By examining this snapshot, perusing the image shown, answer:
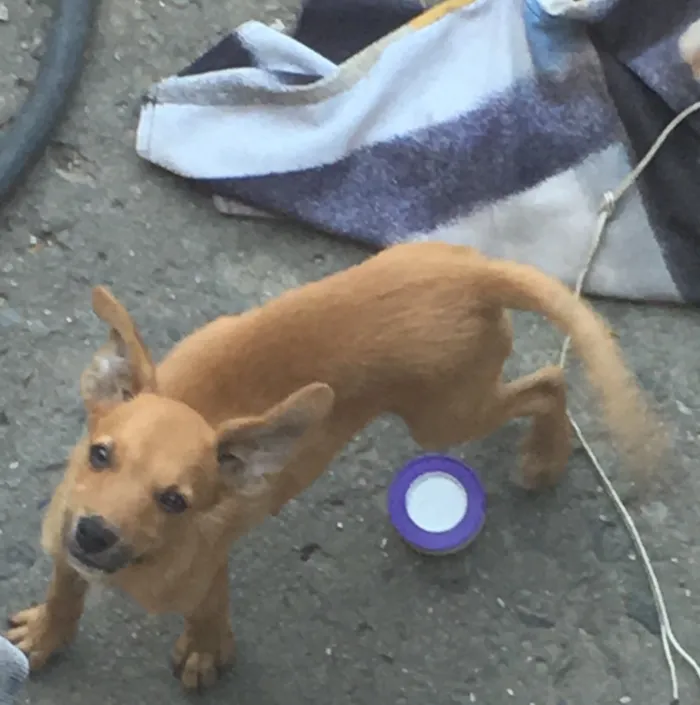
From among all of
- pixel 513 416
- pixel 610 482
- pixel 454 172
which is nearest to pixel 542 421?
pixel 513 416

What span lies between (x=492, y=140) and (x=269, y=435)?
2.66 feet

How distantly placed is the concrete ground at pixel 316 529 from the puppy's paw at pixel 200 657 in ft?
0.10

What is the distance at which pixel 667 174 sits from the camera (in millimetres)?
1812

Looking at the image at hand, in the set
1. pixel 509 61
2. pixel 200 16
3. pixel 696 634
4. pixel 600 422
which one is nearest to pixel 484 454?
pixel 600 422

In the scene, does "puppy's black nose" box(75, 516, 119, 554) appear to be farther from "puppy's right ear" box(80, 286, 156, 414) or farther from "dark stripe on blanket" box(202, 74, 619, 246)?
"dark stripe on blanket" box(202, 74, 619, 246)

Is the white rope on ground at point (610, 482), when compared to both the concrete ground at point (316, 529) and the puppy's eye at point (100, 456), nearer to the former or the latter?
the concrete ground at point (316, 529)

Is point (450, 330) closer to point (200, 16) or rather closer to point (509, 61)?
point (509, 61)

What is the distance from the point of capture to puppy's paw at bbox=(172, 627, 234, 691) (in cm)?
147

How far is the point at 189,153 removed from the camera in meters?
1.84

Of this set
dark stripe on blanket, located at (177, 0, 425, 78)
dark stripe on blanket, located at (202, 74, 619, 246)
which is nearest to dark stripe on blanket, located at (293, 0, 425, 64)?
dark stripe on blanket, located at (177, 0, 425, 78)

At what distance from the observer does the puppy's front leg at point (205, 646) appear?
1.42 metres

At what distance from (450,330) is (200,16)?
0.91 meters

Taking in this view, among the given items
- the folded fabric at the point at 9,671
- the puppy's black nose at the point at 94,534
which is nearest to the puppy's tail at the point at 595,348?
the puppy's black nose at the point at 94,534

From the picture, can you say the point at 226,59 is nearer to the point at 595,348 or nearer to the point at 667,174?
the point at 667,174
